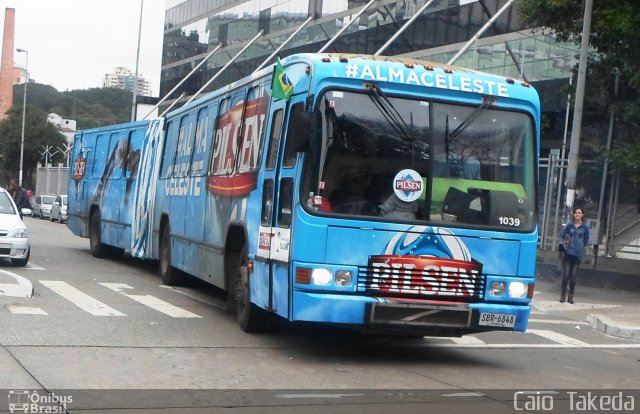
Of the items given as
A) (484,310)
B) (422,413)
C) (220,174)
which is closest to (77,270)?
(220,174)

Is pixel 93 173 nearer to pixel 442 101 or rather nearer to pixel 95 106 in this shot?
pixel 442 101

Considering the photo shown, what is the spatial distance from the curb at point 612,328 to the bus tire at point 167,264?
7274 millimetres

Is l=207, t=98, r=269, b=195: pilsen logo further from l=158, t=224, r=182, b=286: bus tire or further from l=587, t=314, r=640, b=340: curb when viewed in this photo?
l=587, t=314, r=640, b=340: curb

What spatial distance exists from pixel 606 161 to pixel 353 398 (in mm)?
14598

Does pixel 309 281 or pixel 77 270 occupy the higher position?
pixel 309 281

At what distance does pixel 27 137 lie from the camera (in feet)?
261

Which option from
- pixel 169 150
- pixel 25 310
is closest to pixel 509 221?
pixel 25 310

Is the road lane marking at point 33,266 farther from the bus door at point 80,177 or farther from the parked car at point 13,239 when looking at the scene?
the bus door at point 80,177

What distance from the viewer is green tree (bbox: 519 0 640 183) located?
20.2 meters

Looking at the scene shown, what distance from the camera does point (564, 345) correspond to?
13.6 m

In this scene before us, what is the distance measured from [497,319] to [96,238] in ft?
49.5

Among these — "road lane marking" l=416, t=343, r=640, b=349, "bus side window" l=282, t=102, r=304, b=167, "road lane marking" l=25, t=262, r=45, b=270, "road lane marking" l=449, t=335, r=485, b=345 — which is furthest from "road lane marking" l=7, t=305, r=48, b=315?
"road lane marking" l=25, t=262, r=45, b=270

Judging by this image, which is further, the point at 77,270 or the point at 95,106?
the point at 95,106

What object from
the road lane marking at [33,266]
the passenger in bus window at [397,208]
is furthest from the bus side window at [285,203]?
the road lane marking at [33,266]
